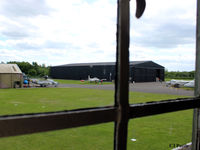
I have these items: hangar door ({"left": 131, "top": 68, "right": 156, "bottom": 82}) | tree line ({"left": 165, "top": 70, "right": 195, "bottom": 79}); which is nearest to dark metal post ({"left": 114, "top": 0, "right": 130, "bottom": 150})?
tree line ({"left": 165, "top": 70, "right": 195, "bottom": 79})

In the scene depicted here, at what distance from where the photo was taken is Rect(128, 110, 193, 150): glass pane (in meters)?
Result: 2.53

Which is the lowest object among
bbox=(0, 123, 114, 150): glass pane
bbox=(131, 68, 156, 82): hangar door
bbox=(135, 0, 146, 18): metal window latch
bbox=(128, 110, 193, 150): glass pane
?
bbox=(128, 110, 193, 150): glass pane

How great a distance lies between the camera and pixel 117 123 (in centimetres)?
72

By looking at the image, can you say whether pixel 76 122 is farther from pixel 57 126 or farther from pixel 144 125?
pixel 144 125

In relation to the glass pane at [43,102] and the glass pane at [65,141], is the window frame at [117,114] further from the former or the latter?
the glass pane at [43,102]

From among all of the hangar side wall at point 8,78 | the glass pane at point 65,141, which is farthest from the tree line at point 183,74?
the hangar side wall at point 8,78

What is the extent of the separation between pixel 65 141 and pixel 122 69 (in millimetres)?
2257

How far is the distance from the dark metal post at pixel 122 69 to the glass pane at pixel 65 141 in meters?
1.82

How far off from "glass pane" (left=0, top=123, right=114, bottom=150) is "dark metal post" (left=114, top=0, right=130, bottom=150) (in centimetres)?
182

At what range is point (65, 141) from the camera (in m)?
2.63

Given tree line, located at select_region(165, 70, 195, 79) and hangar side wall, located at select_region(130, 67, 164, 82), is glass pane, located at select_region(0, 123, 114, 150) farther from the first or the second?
hangar side wall, located at select_region(130, 67, 164, 82)

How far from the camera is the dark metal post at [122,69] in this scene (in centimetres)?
71

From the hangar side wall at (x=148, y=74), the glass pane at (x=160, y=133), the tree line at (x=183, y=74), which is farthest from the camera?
the hangar side wall at (x=148, y=74)

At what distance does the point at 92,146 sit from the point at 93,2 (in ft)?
6.52
